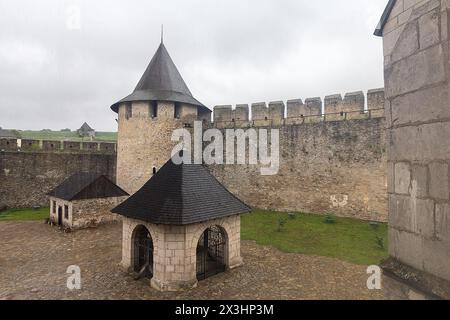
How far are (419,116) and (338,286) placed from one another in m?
5.82

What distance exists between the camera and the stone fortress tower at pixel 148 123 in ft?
52.1

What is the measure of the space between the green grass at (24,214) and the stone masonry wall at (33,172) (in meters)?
0.94

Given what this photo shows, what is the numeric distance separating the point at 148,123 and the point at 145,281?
10.6 m

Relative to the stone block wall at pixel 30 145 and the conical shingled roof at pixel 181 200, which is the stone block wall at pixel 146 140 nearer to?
the stone block wall at pixel 30 145

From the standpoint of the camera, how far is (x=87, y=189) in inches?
500

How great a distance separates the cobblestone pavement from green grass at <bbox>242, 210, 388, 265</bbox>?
67 cm

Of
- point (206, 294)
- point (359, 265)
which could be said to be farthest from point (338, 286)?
point (206, 294)

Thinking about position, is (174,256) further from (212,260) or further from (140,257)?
(212,260)

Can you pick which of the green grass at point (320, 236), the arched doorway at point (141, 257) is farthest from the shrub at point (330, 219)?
the arched doorway at point (141, 257)

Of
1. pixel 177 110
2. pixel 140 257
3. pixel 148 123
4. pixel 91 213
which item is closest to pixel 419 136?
pixel 140 257

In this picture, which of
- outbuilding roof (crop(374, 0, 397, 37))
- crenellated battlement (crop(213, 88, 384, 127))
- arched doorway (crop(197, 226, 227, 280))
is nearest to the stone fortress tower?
crenellated battlement (crop(213, 88, 384, 127))

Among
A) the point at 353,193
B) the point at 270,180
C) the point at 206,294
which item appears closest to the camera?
the point at 206,294
